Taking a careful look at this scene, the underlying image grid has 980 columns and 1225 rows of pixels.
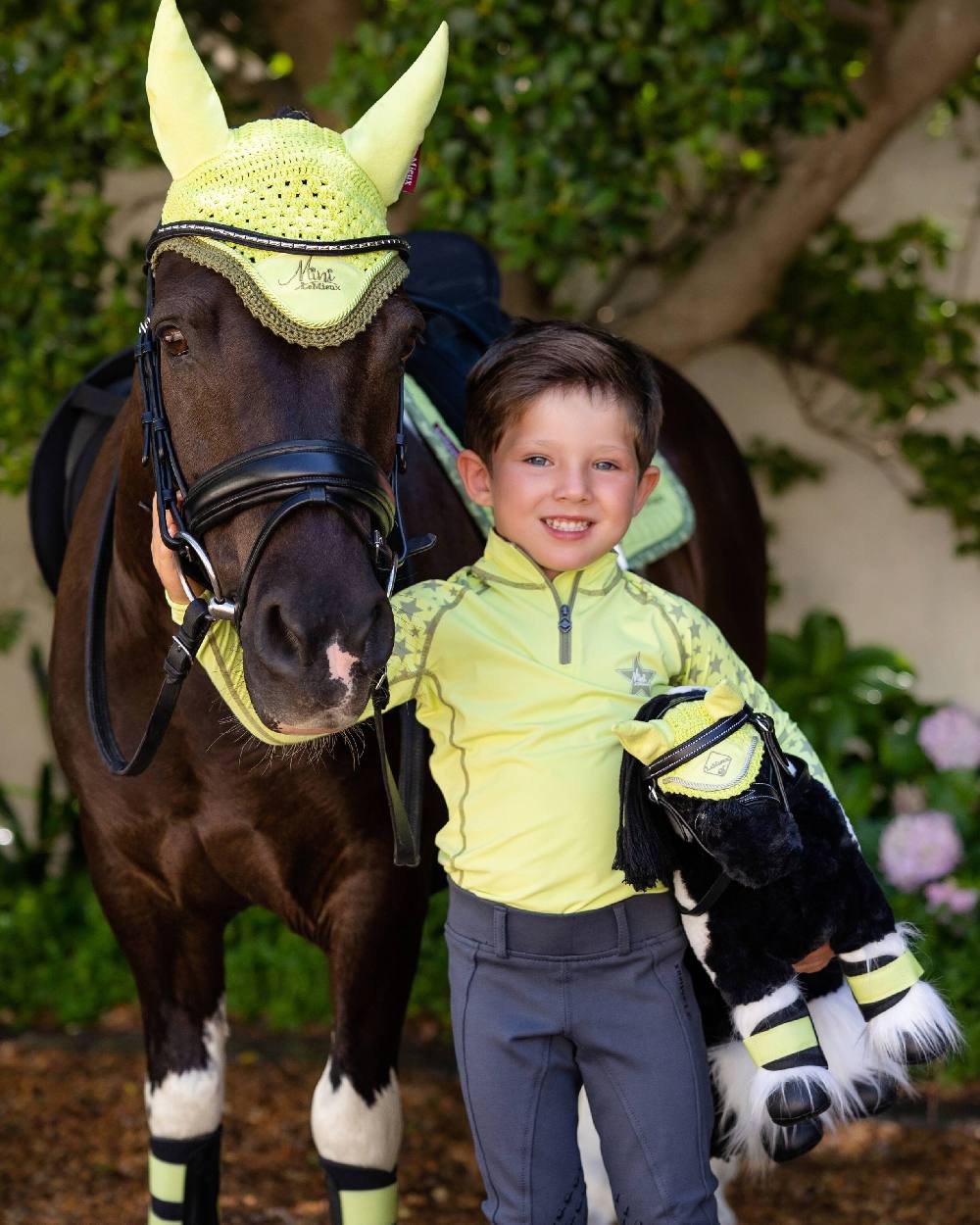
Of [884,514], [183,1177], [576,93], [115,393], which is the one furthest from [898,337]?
[183,1177]

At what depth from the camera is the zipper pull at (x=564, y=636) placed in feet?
6.17

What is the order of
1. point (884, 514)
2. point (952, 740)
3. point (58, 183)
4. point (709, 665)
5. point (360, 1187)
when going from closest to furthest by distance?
point (709, 665) → point (360, 1187) → point (58, 183) → point (952, 740) → point (884, 514)

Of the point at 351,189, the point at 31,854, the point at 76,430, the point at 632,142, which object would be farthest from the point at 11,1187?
the point at 632,142

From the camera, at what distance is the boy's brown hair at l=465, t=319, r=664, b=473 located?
6.23 feet

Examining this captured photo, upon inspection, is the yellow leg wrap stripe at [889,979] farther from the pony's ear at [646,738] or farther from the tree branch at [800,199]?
the tree branch at [800,199]

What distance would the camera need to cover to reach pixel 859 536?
4980 millimetres

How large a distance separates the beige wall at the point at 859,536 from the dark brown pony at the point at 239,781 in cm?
272

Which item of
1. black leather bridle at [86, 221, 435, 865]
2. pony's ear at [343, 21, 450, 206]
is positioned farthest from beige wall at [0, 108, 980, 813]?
black leather bridle at [86, 221, 435, 865]

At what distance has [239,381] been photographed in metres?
1.68

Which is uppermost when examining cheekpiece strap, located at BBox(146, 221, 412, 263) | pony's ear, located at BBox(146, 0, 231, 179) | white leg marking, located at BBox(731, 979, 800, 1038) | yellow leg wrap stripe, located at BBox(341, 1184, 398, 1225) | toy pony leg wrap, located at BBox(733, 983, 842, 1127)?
pony's ear, located at BBox(146, 0, 231, 179)

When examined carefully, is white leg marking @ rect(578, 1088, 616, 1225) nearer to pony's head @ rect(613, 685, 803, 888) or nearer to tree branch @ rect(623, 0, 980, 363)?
pony's head @ rect(613, 685, 803, 888)

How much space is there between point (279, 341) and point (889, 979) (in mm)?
1167

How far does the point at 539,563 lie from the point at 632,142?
213 cm

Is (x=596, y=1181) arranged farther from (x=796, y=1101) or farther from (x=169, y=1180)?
(x=796, y=1101)
